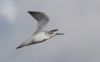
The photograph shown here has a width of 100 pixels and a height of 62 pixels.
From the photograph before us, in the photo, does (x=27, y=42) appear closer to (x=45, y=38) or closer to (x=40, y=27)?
(x=45, y=38)

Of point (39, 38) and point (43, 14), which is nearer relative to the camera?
point (39, 38)

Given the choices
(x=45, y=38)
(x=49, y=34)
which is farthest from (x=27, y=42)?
(x=49, y=34)

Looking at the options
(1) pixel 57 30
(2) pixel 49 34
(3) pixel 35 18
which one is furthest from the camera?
(3) pixel 35 18

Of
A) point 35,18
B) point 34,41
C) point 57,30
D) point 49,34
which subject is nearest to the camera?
point 34,41

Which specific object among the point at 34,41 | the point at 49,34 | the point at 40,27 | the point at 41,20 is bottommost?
the point at 34,41

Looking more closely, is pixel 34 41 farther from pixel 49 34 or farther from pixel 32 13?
pixel 32 13

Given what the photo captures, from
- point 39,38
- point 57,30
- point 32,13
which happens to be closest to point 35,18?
point 32,13

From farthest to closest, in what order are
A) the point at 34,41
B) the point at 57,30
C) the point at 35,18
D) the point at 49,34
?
the point at 35,18 → the point at 57,30 → the point at 49,34 → the point at 34,41

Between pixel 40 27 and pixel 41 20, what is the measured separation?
1.47 meters

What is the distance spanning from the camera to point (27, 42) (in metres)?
13.8

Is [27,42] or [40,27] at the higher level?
[40,27]

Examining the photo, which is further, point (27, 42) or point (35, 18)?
point (35, 18)

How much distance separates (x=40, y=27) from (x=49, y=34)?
2831 millimetres

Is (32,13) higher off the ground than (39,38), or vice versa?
(32,13)
